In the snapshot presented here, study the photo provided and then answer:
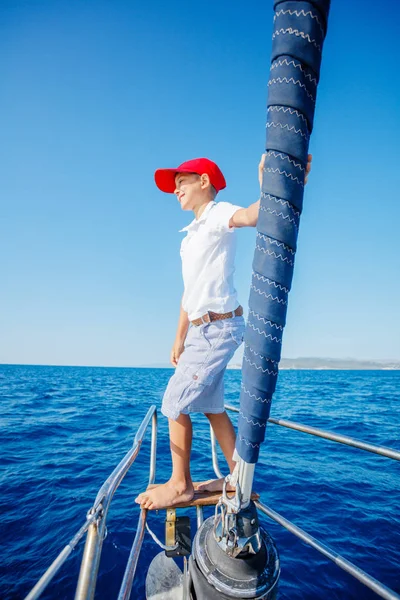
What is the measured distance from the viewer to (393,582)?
2699 mm

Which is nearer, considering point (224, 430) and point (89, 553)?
point (89, 553)

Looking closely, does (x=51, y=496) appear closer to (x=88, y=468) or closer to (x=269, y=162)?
(x=88, y=468)

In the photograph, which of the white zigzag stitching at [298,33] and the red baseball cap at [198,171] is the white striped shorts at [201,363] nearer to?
the red baseball cap at [198,171]

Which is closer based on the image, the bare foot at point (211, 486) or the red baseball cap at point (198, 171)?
the red baseball cap at point (198, 171)

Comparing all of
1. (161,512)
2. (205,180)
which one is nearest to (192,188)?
(205,180)

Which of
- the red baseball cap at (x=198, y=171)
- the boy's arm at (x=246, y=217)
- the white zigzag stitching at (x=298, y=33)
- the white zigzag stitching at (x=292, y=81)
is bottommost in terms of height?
the boy's arm at (x=246, y=217)

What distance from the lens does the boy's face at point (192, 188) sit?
1724 millimetres

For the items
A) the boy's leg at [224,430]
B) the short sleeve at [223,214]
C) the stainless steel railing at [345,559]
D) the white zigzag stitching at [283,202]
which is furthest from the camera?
the boy's leg at [224,430]

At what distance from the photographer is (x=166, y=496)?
65.8 inches

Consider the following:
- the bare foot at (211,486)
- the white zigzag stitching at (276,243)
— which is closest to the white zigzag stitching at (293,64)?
the white zigzag stitching at (276,243)

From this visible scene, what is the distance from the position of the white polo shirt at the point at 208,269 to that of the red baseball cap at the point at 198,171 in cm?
30

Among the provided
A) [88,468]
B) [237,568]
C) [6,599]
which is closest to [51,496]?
[88,468]

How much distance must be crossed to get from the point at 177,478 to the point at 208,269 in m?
1.26

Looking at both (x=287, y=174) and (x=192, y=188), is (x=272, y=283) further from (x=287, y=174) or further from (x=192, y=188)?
(x=192, y=188)
